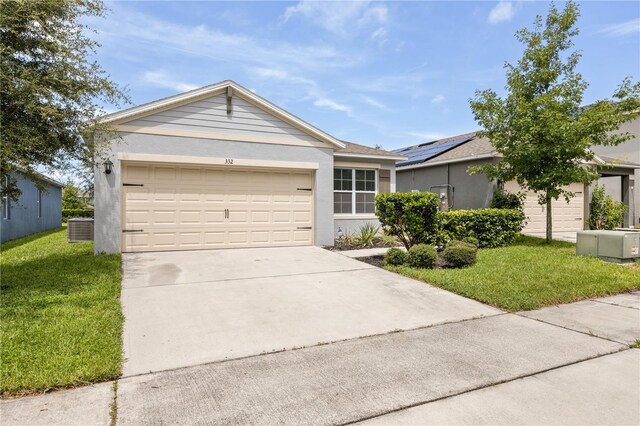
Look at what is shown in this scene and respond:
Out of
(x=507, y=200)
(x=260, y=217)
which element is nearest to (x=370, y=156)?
(x=260, y=217)

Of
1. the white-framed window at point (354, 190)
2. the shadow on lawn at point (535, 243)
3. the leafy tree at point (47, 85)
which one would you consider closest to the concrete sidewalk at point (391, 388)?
the leafy tree at point (47, 85)

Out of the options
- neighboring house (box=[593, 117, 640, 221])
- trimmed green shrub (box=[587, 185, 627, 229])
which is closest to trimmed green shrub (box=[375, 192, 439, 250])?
trimmed green shrub (box=[587, 185, 627, 229])

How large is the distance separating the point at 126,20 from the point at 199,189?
14.0 ft

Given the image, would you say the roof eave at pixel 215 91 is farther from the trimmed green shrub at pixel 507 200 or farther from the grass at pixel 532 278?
the trimmed green shrub at pixel 507 200

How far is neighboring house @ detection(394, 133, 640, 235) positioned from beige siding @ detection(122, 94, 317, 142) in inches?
281

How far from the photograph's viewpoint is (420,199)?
8797mm

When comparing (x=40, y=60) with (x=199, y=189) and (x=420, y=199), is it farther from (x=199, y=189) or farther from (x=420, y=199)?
(x=420, y=199)

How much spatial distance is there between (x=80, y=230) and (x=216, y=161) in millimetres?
5688

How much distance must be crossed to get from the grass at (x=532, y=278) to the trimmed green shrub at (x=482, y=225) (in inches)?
55.1

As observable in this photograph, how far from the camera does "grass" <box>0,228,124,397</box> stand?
10.4 feet

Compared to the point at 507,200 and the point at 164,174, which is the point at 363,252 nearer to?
the point at 164,174

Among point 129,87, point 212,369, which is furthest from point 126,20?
point 212,369

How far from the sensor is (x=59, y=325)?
4.29 m

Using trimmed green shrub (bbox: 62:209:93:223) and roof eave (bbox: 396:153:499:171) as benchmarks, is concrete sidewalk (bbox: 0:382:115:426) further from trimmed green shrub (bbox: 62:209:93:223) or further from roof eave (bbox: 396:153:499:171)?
trimmed green shrub (bbox: 62:209:93:223)
